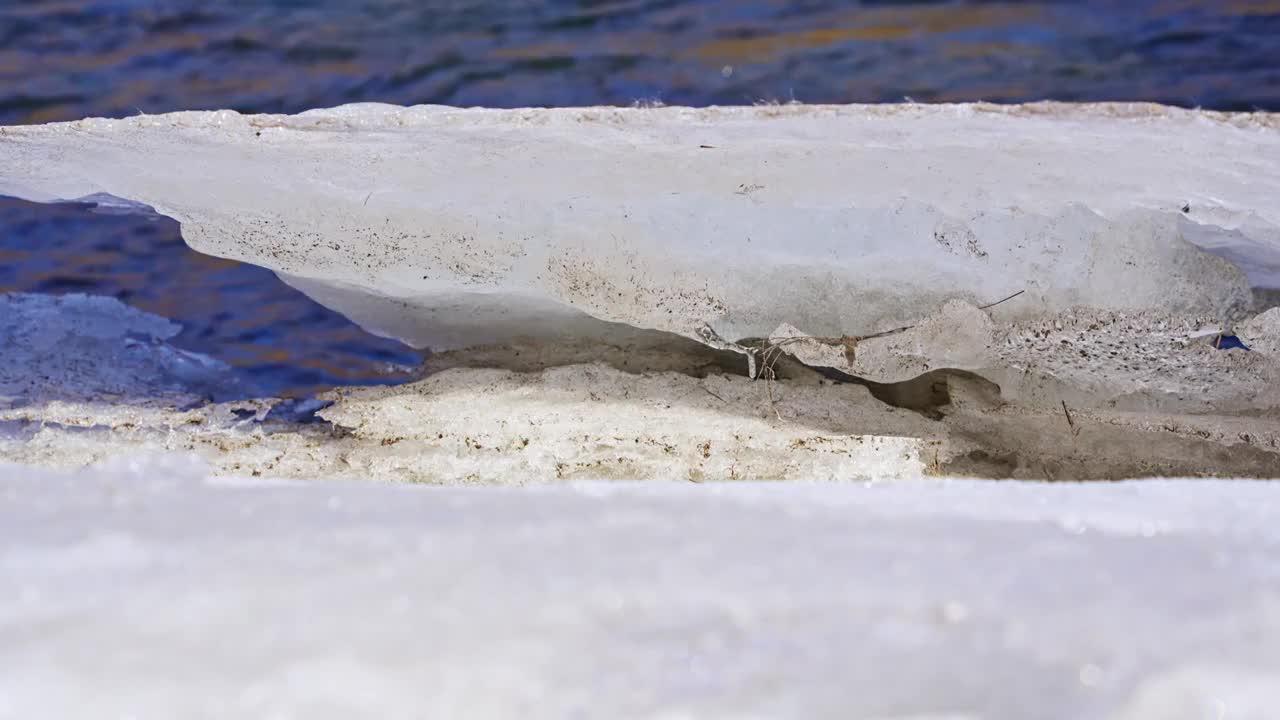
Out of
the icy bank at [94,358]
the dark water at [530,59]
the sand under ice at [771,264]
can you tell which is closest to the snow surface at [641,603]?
the sand under ice at [771,264]

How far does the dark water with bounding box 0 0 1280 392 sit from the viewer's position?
2008mm

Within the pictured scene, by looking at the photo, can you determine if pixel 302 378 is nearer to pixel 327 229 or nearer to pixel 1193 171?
pixel 327 229

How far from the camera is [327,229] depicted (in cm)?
83

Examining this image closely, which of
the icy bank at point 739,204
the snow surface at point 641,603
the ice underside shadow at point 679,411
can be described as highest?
the icy bank at point 739,204

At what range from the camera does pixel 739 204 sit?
0.75 meters

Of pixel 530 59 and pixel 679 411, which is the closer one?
pixel 679 411

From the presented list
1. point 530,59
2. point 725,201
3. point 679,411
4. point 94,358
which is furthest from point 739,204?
point 530,59

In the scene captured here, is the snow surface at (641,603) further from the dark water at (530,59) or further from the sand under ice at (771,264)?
the dark water at (530,59)

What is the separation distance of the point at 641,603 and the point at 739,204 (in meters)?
0.45

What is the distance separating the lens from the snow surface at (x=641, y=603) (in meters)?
0.30

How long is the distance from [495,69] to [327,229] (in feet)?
4.89

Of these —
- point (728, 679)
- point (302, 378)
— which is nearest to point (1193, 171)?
point (728, 679)

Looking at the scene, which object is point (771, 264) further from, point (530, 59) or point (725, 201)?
point (530, 59)

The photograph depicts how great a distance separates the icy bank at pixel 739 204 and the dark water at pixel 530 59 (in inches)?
45.6
